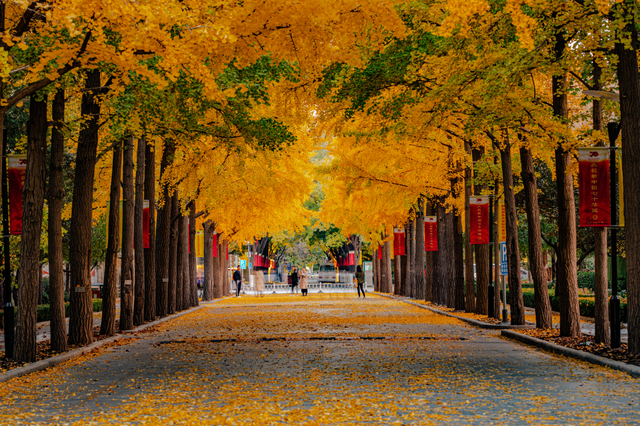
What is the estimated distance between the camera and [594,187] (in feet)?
46.4

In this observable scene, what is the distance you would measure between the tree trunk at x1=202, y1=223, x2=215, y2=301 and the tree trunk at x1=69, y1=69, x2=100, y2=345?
23.9 meters

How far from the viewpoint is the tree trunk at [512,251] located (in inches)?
809

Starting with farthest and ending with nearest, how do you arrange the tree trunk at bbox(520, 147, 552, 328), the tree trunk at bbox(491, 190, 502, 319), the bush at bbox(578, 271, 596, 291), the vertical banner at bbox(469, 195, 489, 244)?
1. the bush at bbox(578, 271, 596, 291)
2. the vertical banner at bbox(469, 195, 489, 244)
3. the tree trunk at bbox(491, 190, 502, 319)
4. the tree trunk at bbox(520, 147, 552, 328)

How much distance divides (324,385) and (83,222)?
25.2 ft

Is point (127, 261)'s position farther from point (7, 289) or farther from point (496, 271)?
point (496, 271)

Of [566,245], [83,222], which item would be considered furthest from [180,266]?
[566,245]

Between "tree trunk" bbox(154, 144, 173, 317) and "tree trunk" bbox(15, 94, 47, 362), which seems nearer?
"tree trunk" bbox(15, 94, 47, 362)

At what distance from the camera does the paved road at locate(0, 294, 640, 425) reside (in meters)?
8.17

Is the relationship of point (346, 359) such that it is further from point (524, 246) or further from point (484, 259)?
point (524, 246)

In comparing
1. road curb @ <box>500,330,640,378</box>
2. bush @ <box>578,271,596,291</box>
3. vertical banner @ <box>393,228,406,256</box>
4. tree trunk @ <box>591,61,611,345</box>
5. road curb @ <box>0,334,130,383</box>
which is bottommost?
bush @ <box>578,271,596,291</box>

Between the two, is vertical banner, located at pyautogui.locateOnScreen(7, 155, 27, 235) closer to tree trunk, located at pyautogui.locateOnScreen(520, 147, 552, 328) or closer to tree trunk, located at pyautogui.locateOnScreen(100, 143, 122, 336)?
tree trunk, located at pyautogui.locateOnScreen(100, 143, 122, 336)

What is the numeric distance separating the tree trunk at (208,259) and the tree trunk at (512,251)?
2182 cm

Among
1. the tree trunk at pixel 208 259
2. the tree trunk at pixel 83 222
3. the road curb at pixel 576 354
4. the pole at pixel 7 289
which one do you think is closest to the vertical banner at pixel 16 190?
the pole at pixel 7 289

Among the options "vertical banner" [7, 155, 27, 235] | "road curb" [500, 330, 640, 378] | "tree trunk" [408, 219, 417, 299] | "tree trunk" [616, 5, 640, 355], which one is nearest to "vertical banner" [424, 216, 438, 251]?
"tree trunk" [408, 219, 417, 299]
